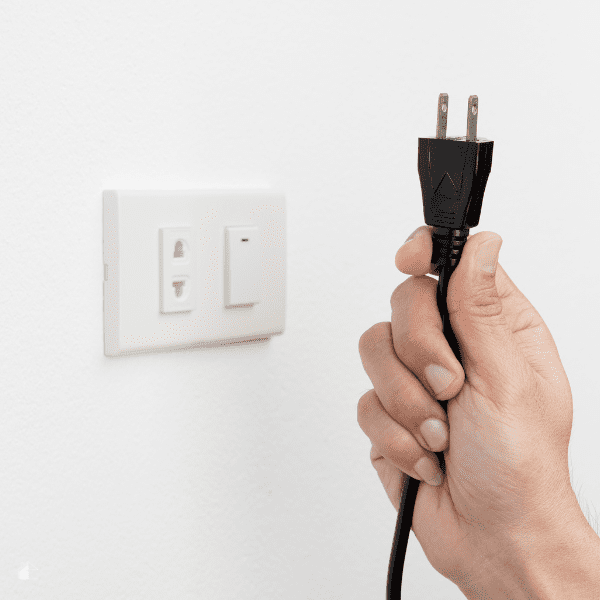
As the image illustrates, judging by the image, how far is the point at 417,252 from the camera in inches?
19.9

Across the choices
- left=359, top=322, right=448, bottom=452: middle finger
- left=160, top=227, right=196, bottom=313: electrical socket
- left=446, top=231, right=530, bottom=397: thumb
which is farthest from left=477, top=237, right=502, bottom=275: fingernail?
left=160, top=227, right=196, bottom=313: electrical socket

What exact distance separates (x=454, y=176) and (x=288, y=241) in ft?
0.63

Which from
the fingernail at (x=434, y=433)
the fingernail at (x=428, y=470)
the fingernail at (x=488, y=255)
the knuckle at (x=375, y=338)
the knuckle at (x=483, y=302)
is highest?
the fingernail at (x=488, y=255)

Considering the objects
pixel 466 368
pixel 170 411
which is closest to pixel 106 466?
pixel 170 411

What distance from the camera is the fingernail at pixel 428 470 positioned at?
0.55 m

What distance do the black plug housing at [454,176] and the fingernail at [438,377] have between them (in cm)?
9

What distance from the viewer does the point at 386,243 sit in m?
0.67

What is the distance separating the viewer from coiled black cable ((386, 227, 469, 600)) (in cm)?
50

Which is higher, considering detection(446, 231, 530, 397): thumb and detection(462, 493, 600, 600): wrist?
detection(446, 231, 530, 397): thumb

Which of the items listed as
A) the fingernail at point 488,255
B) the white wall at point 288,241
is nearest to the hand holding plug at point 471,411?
the fingernail at point 488,255

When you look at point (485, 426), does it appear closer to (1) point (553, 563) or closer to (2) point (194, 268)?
(1) point (553, 563)

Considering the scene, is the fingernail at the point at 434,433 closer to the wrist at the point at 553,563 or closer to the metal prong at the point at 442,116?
the wrist at the point at 553,563

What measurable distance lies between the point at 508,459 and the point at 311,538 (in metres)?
0.22

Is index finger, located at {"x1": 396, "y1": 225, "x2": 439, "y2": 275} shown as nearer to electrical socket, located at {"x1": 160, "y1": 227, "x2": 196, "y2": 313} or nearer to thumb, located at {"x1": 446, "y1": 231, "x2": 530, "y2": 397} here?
thumb, located at {"x1": 446, "y1": 231, "x2": 530, "y2": 397}
